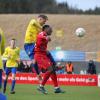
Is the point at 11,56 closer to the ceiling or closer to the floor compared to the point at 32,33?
closer to the floor

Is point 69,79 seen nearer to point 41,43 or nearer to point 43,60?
point 43,60

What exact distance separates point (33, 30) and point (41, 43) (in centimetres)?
48

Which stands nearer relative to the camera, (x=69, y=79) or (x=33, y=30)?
(x=33, y=30)

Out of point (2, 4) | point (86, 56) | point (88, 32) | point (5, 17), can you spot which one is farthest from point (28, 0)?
point (86, 56)

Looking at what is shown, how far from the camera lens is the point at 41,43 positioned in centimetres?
1820

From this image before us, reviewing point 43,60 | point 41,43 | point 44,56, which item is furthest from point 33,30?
point 43,60

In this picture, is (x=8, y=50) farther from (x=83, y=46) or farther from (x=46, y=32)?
(x=83, y=46)

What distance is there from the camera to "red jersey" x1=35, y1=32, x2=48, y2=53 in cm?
1797

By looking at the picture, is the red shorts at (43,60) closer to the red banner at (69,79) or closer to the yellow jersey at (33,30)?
the yellow jersey at (33,30)

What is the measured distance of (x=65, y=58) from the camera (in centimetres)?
4769

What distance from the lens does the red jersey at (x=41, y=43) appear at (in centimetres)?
1797

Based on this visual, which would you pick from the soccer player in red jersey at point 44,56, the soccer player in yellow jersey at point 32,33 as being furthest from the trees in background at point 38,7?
the soccer player in red jersey at point 44,56

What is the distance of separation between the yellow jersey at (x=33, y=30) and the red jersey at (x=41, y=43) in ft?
0.91

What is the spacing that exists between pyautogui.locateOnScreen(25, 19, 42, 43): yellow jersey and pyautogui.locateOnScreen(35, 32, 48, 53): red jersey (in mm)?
276
